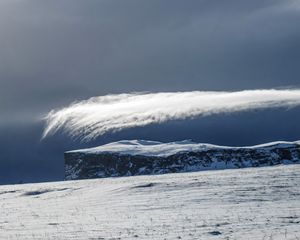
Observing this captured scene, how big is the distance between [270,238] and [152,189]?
120 feet

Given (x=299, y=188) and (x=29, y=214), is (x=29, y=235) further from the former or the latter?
(x=299, y=188)

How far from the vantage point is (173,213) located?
41.8m

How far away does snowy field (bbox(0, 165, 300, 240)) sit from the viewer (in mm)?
32125

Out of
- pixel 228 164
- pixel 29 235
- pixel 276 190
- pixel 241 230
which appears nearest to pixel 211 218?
pixel 241 230

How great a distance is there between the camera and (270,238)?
2747 centimetres

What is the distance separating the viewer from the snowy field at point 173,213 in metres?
32.1

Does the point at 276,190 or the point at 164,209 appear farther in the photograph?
the point at 276,190

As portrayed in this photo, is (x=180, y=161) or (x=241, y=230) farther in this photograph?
(x=180, y=161)

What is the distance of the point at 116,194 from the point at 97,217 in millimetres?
19824

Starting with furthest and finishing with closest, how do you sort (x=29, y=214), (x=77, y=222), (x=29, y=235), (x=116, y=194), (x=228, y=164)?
(x=228, y=164)
(x=116, y=194)
(x=29, y=214)
(x=77, y=222)
(x=29, y=235)

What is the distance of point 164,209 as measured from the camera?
4516 cm

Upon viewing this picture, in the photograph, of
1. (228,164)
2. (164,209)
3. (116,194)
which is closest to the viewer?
(164,209)

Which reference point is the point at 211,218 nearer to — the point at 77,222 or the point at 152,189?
the point at 77,222

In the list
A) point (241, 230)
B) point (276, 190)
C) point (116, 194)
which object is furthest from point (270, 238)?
point (116, 194)
